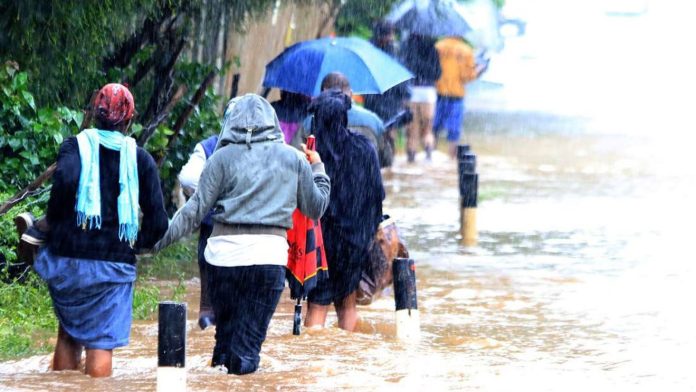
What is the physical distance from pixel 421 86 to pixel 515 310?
12331 millimetres

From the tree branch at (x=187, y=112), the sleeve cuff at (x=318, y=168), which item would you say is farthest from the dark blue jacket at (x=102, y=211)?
the tree branch at (x=187, y=112)

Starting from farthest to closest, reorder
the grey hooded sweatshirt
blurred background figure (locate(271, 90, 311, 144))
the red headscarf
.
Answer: blurred background figure (locate(271, 90, 311, 144)) → the grey hooded sweatshirt → the red headscarf

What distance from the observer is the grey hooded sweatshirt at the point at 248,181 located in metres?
7.75

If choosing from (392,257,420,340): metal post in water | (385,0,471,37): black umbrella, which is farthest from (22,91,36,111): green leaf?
(385,0,471,37): black umbrella

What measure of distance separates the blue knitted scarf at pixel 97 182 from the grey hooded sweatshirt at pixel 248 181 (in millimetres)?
337

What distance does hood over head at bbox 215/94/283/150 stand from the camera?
7.85 metres

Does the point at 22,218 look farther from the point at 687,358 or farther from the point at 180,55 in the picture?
the point at 180,55

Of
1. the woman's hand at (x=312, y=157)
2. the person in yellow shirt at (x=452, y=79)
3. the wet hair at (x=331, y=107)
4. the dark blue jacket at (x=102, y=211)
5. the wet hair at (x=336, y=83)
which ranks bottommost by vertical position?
the dark blue jacket at (x=102, y=211)

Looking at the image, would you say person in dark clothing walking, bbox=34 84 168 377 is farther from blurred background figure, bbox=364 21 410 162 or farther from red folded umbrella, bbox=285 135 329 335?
blurred background figure, bbox=364 21 410 162

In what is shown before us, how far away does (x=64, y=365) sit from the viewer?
25.6ft

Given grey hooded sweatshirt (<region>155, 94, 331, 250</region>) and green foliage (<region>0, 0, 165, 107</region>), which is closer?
grey hooded sweatshirt (<region>155, 94, 331, 250</region>)

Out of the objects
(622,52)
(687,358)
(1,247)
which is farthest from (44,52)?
(622,52)

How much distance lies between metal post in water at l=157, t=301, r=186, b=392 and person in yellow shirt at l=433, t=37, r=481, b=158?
675 inches

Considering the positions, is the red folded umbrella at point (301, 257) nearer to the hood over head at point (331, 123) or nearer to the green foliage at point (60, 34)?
the hood over head at point (331, 123)
